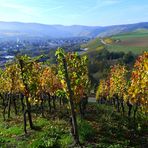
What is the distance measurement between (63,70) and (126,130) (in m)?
11.5

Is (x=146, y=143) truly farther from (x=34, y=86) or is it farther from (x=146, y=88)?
(x=34, y=86)

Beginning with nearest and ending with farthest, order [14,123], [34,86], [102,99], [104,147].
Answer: [104,147] < [34,86] < [14,123] < [102,99]

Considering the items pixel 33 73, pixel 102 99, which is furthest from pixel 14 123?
pixel 102 99

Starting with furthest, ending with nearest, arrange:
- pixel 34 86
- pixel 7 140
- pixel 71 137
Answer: pixel 34 86
pixel 7 140
pixel 71 137

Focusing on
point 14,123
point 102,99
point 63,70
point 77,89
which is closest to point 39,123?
point 14,123

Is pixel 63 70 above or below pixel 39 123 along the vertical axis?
above

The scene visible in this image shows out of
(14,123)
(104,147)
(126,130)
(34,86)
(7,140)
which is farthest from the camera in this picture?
(14,123)

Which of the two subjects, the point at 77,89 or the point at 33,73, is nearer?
the point at 77,89

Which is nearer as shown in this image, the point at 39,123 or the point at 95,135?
the point at 95,135

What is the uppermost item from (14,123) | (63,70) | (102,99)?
(63,70)

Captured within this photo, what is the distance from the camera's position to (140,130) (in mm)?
36781

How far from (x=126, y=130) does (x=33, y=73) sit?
12261 mm

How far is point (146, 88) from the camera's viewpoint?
29.4 metres

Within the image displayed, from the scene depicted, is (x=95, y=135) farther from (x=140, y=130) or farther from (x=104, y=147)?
(x=140, y=130)
